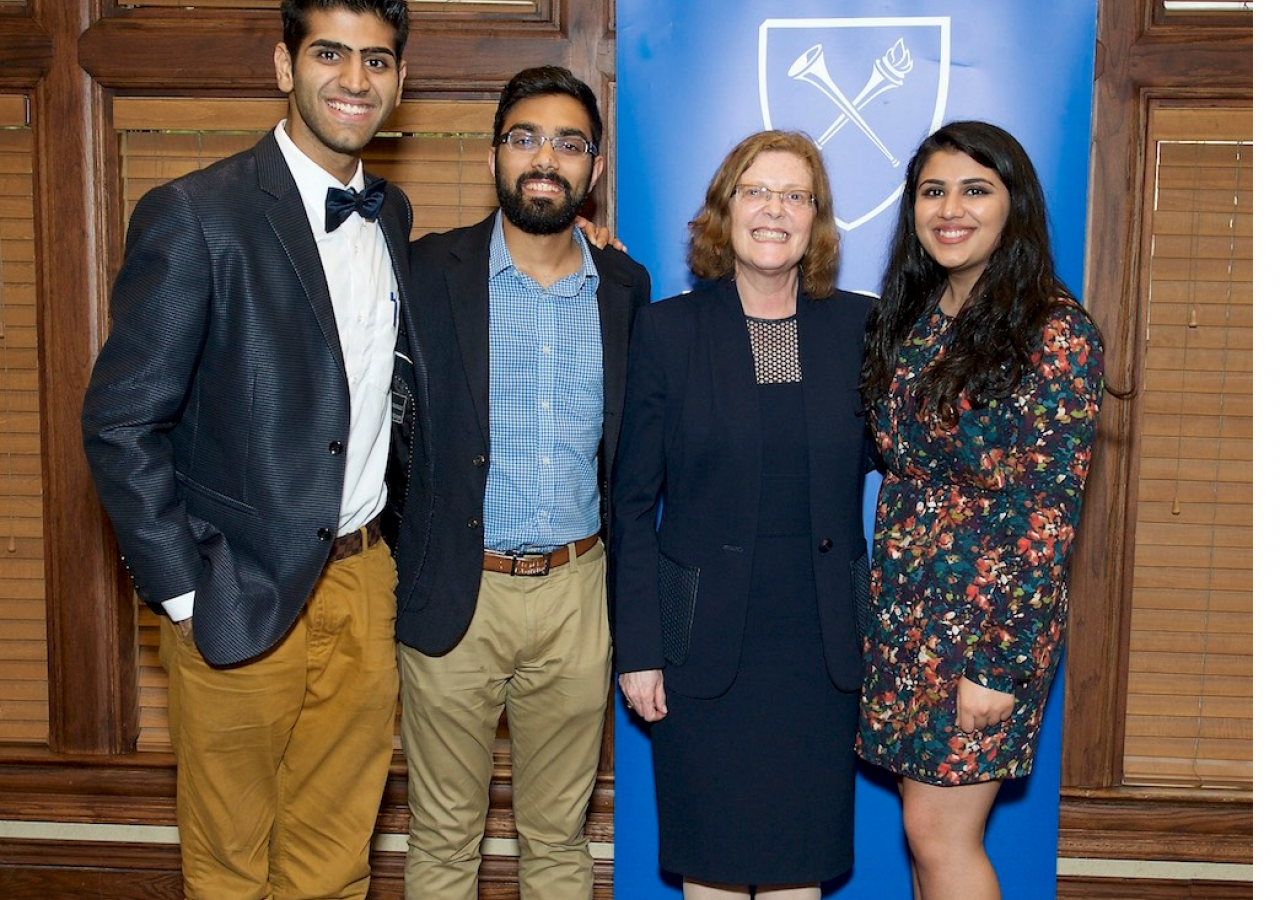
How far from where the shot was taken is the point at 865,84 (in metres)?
2.77

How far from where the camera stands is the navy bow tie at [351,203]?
2.21m

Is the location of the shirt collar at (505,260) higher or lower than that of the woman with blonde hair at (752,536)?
higher

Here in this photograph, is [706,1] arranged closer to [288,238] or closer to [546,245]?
[546,245]

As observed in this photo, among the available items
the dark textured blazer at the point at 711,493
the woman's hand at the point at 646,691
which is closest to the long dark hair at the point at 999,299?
the dark textured blazer at the point at 711,493

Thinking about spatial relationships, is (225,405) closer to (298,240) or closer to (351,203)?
(298,240)

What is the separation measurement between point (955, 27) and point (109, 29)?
2.19 metres

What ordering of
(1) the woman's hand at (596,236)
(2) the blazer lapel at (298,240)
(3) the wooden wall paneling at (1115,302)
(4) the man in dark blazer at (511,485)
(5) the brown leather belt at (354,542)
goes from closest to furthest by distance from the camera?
(2) the blazer lapel at (298,240), (5) the brown leather belt at (354,542), (4) the man in dark blazer at (511,485), (1) the woman's hand at (596,236), (3) the wooden wall paneling at (1115,302)

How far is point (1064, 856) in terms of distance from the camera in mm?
3188

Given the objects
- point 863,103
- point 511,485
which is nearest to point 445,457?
point 511,485

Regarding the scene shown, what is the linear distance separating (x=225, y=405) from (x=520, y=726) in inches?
38.5

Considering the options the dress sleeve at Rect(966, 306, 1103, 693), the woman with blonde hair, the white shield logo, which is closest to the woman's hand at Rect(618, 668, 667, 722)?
the woman with blonde hair

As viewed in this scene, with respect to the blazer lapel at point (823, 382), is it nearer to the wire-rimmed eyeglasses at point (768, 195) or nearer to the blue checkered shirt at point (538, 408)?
the wire-rimmed eyeglasses at point (768, 195)

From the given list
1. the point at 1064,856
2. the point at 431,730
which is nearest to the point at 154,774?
the point at 431,730

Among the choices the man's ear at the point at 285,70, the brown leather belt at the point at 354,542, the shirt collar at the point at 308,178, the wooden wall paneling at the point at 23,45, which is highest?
the wooden wall paneling at the point at 23,45
